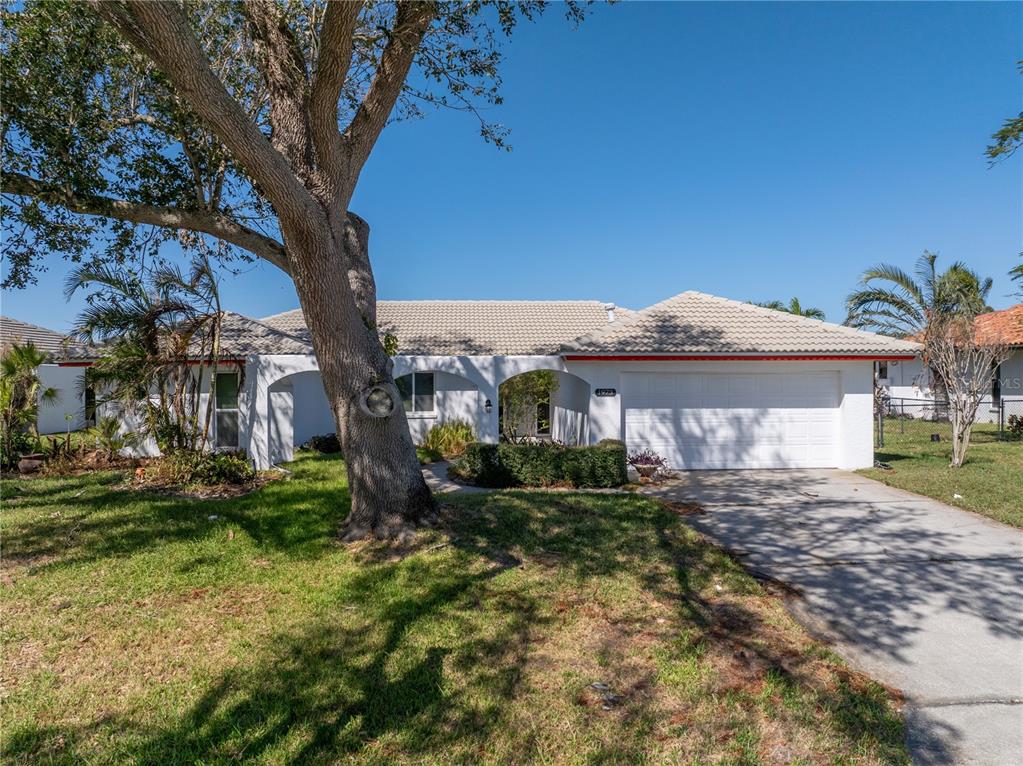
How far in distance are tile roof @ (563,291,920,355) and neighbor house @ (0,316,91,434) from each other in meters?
19.4

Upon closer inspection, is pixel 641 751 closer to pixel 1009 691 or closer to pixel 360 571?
pixel 1009 691

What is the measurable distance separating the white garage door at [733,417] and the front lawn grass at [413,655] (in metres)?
5.91

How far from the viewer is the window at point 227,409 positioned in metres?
→ 13.8

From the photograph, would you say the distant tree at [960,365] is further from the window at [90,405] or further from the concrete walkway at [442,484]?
the window at [90,405]

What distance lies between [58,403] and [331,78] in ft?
74.8

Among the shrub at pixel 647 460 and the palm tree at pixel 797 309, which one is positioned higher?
the palm tree at pixel 797 309

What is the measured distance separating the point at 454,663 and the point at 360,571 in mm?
2224

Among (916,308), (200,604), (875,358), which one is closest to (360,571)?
(200,604)

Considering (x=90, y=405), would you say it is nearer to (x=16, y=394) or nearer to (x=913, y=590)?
(x=16, y=394)

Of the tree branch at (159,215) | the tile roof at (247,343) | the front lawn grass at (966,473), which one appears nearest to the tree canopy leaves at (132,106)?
the tree branch at (159,215)

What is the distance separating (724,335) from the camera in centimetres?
1278

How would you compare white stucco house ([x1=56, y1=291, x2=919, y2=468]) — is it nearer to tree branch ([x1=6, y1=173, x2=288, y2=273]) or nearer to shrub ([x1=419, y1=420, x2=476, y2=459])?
shrub ([x1=419, y1=420, x2=476, y2=459])

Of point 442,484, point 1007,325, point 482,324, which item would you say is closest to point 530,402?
point 442,484

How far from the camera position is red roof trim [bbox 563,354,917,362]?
12164 mm
